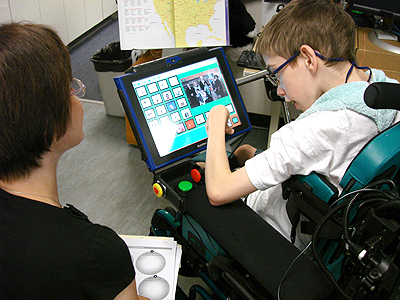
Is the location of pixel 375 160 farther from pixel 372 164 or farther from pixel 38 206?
pixel 38 206

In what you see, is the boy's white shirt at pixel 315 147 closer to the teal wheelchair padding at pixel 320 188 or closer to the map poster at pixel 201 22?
the teal wheelchair padding at pixel 320 188

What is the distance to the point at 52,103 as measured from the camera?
0.69 meters

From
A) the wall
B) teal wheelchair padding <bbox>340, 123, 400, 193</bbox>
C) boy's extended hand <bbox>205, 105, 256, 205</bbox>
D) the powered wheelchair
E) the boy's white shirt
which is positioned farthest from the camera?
the wall

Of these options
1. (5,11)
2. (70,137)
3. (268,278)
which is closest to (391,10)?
(268,278)

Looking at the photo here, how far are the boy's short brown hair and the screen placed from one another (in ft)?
3.13

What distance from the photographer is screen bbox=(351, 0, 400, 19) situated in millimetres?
1655

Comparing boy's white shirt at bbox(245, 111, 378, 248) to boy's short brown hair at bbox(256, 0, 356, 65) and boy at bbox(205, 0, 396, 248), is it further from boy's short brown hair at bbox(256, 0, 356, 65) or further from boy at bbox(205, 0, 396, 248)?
boy's short brown hair at bbox(256, 0, 356, 65)

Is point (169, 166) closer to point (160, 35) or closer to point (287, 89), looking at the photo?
point (287, 89)

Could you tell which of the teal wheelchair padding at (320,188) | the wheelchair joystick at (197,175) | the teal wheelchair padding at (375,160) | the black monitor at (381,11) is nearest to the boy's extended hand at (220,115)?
the wheelchair joystick at (197,175)

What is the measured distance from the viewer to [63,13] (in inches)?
140

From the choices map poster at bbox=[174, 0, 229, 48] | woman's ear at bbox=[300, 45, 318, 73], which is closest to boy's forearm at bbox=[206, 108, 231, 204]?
woman's ear at bbox=[300, 45, 318, 73]

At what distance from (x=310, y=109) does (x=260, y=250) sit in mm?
393

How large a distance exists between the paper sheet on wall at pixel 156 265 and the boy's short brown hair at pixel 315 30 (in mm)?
709

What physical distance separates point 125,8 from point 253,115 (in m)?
1.32
